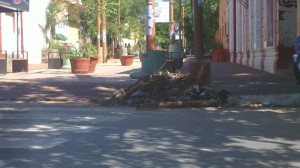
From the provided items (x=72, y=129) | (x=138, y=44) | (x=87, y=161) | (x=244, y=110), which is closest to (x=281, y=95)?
(x=244, y=110)

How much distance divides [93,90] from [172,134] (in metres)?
7.01

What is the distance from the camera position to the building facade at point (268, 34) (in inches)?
683

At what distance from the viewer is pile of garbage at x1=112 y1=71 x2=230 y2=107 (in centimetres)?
1167

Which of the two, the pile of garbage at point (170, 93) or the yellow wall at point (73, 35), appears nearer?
the pile of garbage at point (170, 93)

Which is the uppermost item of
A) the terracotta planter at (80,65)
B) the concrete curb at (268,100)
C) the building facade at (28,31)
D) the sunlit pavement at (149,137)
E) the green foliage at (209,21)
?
the green foliage at (209,21)

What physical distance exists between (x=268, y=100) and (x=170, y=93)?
7.74 feet

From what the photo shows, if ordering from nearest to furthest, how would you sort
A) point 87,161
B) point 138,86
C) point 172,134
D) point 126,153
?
1. point 87,161
2. point 126,153
3. point 172,134
4. point 138,86

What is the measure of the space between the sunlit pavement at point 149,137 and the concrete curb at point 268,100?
1.49ft

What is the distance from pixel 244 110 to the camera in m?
11.0

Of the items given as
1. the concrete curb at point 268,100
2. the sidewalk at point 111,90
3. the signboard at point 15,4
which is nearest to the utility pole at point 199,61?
the sidewalk at point 111,90

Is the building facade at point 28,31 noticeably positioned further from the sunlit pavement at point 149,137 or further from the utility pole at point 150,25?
the sunlit pavement at point 149,137

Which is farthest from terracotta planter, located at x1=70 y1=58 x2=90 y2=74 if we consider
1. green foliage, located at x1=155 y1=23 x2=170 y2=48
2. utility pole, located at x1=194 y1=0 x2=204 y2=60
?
green foliage, located at x1=155 y1=23 x2=170 y2=48

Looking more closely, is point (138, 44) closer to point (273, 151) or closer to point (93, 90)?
point (93, 90)

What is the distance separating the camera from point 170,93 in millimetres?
12258
